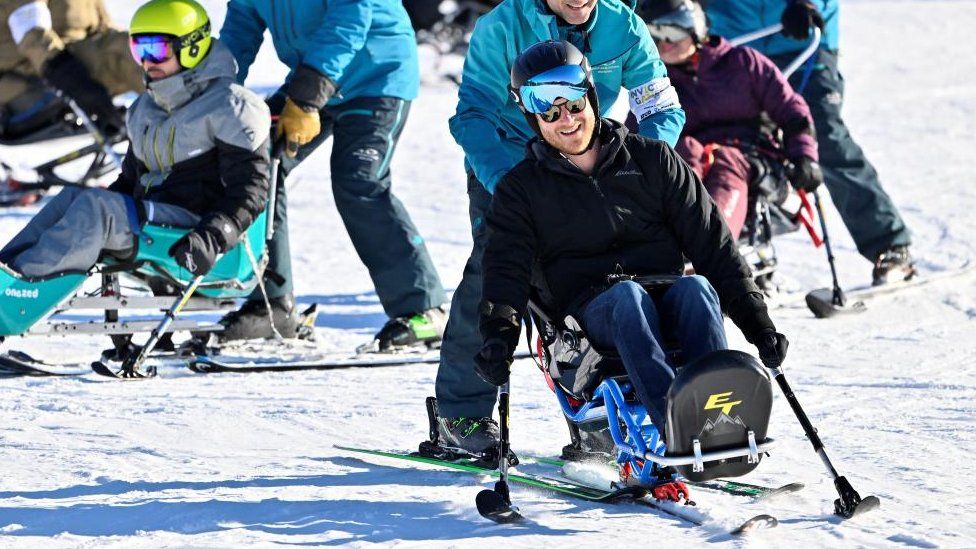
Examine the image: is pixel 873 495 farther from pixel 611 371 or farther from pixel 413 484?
pixel 413 484

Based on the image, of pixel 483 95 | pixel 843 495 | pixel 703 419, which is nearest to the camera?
pixel 703 419

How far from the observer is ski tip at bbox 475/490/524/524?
4.17 m

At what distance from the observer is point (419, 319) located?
Result: 7414mm

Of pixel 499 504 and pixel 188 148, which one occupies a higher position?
pixel 188 148

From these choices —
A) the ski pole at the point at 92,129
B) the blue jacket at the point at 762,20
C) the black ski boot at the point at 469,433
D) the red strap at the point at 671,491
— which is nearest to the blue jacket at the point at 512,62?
the black ski boot at the point at 469,433

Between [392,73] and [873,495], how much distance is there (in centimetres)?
390

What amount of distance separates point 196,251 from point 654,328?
9.07ft

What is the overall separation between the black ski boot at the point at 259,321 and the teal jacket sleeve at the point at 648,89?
2735 mm

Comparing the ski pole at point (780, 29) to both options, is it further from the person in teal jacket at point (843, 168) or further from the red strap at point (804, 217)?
the red strap at point (804, 217)

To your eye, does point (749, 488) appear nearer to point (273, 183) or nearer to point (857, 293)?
point (273, 183)

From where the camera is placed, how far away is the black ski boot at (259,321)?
7422mm

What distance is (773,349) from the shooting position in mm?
4258

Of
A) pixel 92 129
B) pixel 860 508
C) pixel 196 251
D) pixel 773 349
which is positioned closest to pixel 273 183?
pixel 196 251

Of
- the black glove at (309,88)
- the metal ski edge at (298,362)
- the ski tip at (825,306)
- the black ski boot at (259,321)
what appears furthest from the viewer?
the ski tip at (825,306)
